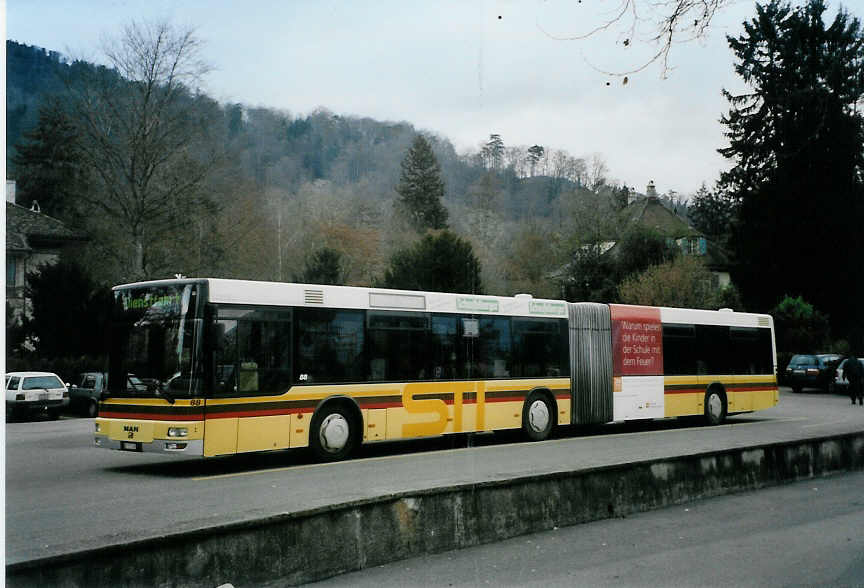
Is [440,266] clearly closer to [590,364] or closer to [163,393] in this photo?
[590,364]

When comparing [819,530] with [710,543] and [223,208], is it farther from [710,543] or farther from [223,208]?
[223,208]

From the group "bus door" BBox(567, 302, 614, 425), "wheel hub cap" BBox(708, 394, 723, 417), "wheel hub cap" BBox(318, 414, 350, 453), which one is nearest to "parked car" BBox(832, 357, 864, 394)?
"wheel hub cap" BBox(708, 394, 723, 417)

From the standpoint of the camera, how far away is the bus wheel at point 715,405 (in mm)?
23344

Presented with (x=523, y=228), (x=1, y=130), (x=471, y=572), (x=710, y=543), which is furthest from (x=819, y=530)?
(x=523, y=228)

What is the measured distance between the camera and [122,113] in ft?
109

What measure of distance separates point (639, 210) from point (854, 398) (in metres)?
32.1

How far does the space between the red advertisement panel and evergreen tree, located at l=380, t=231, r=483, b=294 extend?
1067 inches

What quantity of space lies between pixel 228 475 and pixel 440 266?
3707 centimetres

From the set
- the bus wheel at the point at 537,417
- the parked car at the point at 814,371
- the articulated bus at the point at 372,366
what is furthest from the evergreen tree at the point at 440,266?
the bus wheel at the point at 537,417

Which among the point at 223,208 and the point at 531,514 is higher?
the point at 223,208

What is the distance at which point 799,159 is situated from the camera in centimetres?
2588

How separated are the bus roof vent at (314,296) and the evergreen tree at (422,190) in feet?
169

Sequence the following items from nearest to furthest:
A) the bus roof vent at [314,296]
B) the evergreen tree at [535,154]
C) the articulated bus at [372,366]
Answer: the articulated bus at [372,366], the bus roof vent at [314,296], the evergreen tree at [535,154]

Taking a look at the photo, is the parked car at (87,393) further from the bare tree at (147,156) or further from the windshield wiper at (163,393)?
the windshield wiper at (163,393)
